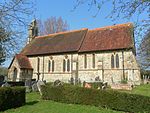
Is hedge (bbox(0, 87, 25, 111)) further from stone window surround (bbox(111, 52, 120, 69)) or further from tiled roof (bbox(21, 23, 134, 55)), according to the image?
tiled roof (bbox(21, 23, 134, 55))

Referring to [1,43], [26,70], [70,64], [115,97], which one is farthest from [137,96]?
[26,70]

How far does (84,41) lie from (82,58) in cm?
352

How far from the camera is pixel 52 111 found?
12.3 m

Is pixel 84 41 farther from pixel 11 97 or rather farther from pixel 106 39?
pixel 11 97

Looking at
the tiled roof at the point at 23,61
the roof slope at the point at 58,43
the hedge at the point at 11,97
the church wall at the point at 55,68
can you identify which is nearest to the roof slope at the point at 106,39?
the roof slope at the point at 58,43

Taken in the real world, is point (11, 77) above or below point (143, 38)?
below

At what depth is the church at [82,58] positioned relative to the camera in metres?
31.7

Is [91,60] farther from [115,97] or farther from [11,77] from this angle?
[115,97]

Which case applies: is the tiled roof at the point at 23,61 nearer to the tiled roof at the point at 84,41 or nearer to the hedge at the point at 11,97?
the tiled roof at the point at 84,41

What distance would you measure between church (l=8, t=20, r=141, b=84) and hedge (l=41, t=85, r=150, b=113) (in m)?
14.7

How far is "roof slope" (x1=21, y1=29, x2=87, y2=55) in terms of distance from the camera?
121 ft

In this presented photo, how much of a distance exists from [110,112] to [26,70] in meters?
29.6

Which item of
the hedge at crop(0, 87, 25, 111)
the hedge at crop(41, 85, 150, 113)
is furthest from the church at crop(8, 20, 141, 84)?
the hedge at crop(0, 87, 25, 111)

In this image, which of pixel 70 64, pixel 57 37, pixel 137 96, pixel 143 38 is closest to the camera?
pixel 143 38
